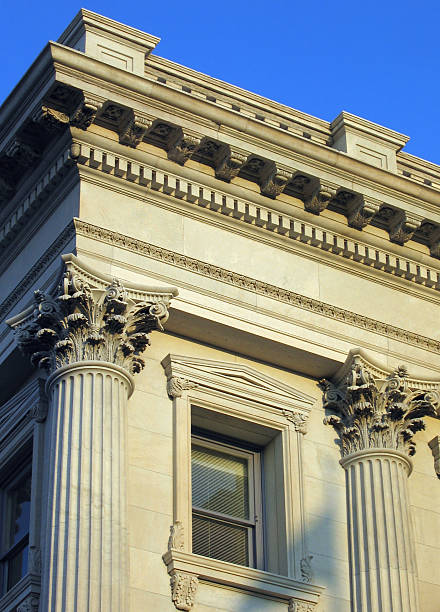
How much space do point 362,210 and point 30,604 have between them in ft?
30.6

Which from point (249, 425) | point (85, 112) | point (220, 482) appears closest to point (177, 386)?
point (249, 425)

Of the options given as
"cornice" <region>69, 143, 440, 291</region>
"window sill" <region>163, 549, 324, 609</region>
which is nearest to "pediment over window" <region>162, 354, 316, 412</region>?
"cornice" <region>69, 143, 440, 291</region>

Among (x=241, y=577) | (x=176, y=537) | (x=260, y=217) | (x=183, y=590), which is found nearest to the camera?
(x=183, y=590)

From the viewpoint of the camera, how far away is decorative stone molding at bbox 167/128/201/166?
2688 cm

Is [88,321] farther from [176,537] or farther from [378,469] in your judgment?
[378,469]

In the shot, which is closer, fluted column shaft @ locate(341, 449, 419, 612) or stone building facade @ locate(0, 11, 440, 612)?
stone building facade @ locate(0, 11, 440, 612)

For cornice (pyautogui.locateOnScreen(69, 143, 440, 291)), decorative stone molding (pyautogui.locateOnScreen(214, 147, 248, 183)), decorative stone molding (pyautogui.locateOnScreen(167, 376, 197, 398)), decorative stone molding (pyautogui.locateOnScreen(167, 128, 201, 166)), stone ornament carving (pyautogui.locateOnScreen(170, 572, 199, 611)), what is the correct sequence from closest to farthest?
stone ornament carving (pyautogui.locateOnScreen(170, 572, 199, 611)) < decorative stone molding (pyautogui.locateOnScreen(167, 376, 197, 398)) < cornice (pyautogui.locateOnScreen(69, 143, 440, 291)) < decorative stone molding (pyautogui.locateOnScreen(167, 128, 201, 166)) < decorative stone molding (pyautogui.locateOnScreen(214, 147, 248, 183))

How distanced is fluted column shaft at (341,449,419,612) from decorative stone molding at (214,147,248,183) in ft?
16.7

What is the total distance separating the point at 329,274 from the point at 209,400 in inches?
141

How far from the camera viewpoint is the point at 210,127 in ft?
88.9

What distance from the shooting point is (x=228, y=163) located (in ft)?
89.7

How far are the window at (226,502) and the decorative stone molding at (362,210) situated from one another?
14.7 feet

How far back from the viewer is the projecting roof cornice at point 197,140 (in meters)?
26.2

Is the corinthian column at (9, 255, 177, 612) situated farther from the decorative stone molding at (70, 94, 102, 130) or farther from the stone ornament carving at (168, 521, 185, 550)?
the decorative stone molding at (70, 94, 102, 130)
